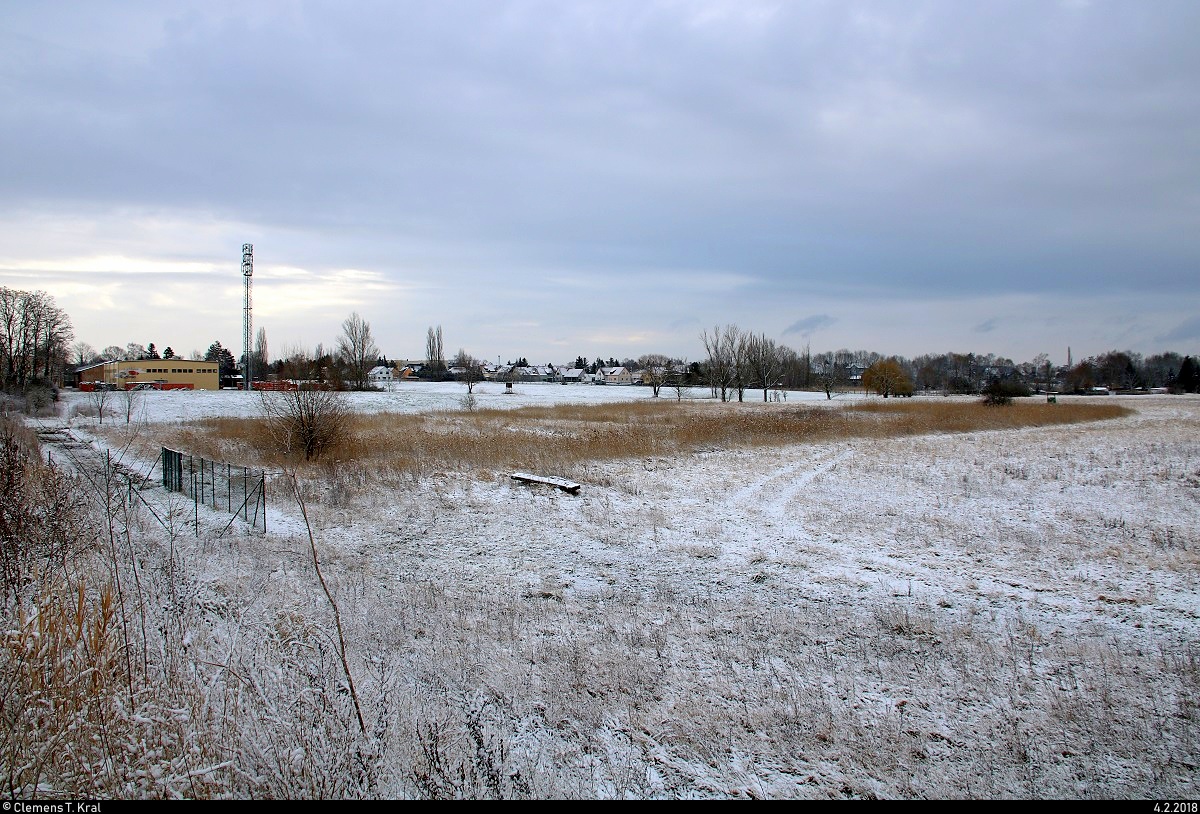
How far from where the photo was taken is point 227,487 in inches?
517

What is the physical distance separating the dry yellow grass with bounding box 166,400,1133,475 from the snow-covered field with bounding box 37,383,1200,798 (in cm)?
554

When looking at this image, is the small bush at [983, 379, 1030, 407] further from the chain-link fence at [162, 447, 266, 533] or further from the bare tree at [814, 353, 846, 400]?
the chain-link fence at [162, 447, 266, 533]

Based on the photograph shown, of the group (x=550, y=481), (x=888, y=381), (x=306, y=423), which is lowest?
(x=550, y=481)

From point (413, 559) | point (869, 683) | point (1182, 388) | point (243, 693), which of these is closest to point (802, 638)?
point (869, 683)

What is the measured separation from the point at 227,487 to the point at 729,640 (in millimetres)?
11730

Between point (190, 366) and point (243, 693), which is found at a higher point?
point (190, 366)

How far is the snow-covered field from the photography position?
184 inches

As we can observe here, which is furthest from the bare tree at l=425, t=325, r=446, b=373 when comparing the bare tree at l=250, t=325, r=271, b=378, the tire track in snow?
the tire track in snow

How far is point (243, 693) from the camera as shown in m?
5.13

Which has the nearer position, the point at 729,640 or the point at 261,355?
the point at 729,640

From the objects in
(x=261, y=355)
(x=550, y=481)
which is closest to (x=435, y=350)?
(x=261, y=355)

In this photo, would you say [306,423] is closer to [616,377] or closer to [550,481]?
[550,481]
